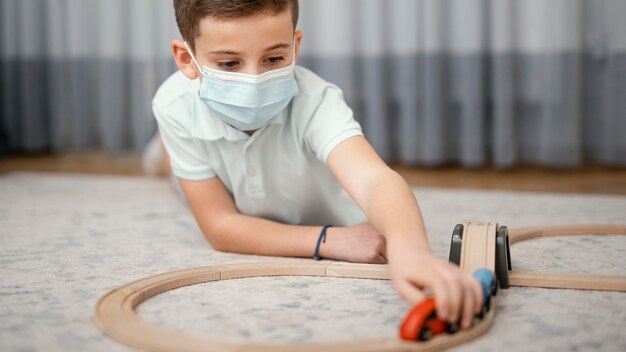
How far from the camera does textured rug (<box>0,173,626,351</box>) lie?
0.81m

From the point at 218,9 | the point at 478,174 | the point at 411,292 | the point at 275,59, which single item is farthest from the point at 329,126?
the point at 478,174

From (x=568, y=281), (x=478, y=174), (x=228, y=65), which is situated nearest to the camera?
(x=568, y=281)

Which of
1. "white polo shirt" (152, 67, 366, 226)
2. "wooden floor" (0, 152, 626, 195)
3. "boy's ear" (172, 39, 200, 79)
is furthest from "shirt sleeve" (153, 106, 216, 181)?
"wooden floor" (0, 152, 626, 195)

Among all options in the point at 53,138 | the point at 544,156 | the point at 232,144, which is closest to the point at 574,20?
the point at 544,156

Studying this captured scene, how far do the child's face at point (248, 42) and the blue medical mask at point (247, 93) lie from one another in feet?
0.04

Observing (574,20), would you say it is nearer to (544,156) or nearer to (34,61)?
(544,156)

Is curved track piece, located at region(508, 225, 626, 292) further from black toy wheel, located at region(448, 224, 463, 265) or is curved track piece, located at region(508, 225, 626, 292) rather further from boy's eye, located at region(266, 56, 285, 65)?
boy's eye, located at region(266, 56, 285, 65)

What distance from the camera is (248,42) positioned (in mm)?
1047

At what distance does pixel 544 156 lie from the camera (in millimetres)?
2139

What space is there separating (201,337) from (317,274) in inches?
12.2

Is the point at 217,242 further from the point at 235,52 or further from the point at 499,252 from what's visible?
the point at 499,252

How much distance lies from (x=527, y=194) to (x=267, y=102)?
3.02 ft

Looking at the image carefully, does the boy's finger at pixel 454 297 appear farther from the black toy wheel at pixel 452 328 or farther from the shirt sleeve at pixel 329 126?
the shirt sleeve at pixel 329 126

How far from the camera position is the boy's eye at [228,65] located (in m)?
1.08
